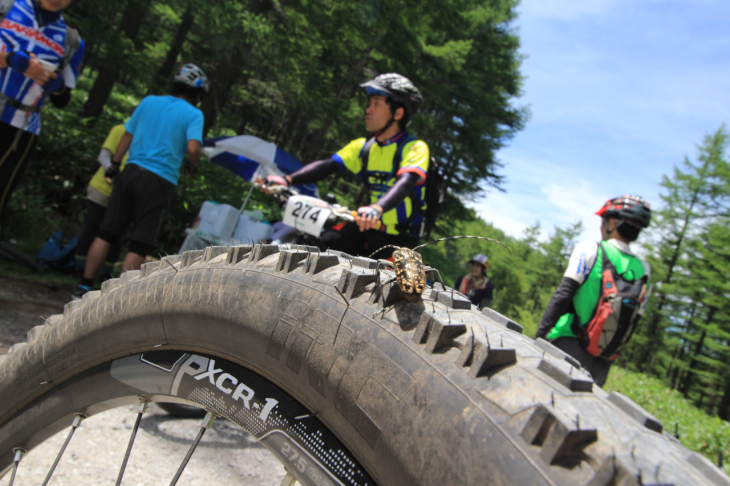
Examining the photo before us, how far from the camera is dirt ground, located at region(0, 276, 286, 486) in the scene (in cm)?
217

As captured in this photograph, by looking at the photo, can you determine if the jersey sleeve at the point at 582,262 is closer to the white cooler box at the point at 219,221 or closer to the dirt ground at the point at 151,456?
the dirt ground at the point at 151,456

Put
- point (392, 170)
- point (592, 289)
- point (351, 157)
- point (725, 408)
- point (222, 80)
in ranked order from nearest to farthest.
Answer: point (592, 289)
point (392, 170)
point (351, 157)
point (222, 80)
point (725, 408)

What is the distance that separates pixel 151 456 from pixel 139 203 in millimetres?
2893

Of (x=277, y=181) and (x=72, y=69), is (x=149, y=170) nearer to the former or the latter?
(x=72, y=69)

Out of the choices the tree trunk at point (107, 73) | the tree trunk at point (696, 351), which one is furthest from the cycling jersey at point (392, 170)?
the tree trunk at point (696, 351)

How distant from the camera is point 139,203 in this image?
473 centimetres

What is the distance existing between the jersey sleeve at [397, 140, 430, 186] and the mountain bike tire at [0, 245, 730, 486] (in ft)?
8.74

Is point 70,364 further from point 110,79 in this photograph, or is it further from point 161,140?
point 110,79

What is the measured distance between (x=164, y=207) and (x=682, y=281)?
2665 cm

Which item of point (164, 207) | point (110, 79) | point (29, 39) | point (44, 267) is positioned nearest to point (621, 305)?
point (164, 207)

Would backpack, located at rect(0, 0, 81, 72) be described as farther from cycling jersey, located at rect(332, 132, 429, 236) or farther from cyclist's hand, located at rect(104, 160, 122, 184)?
cycling jersey, located at rect(332, 132, 429, 236)

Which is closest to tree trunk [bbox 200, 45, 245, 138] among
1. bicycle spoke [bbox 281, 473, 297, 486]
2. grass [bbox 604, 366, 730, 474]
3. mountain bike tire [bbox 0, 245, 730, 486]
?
grass [bbox 604, 366, 730, 474]

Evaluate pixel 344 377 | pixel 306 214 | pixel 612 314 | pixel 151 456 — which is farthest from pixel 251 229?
pixel 344 377

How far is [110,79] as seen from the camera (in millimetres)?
13367
